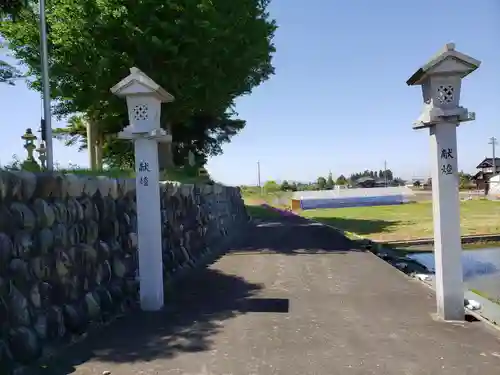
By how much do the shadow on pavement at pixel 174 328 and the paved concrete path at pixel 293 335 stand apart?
0.01 m

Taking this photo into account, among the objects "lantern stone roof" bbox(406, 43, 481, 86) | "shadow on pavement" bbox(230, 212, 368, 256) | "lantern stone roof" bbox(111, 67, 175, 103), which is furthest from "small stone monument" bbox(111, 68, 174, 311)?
"shadow on pavement" bbox(230, 212, 368, 256)

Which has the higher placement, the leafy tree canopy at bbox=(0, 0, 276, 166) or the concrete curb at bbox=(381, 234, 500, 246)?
the leafy tree canopy at bbox=(0, 0, 276, 166)

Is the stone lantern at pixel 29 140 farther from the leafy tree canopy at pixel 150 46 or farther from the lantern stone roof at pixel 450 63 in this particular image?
the lantern stone roof at pixel 450 63

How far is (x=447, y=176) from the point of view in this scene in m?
5.25

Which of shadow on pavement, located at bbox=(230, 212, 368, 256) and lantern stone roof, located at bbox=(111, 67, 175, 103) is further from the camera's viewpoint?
shadow on pavement, located at bbox=(230, 212, 368, 256)

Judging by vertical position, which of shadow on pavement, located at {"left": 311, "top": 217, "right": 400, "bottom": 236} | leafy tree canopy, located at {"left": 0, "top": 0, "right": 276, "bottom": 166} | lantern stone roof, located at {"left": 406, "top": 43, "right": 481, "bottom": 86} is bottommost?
shadow on pavement, located at {"left": 311, "top": 217, "right": 400, "bottom": 236}

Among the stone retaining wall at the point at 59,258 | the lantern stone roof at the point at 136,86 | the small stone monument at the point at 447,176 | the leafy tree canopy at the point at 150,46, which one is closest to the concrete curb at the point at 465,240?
the leafy tree canopy at the point at 150,46

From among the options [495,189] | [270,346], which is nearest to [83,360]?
[270,346]

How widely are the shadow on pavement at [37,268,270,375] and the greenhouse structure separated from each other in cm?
3513

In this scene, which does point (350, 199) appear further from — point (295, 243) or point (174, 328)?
point (174, 328)

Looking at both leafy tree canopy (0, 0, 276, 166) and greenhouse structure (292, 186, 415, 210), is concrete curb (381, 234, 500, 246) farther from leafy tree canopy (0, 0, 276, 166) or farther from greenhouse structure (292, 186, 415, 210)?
greenhouse structure (292, 186, 415, 210)

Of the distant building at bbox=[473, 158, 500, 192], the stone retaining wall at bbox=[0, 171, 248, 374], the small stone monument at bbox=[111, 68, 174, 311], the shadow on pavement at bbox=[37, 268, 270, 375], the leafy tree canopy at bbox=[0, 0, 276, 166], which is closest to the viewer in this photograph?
the stone retaining wall at bbox=[0, 171, 248, 374]

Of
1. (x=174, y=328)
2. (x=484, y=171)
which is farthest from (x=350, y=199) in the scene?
(x=174, y=328)

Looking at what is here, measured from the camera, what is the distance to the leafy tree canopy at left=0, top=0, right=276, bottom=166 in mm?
13289
